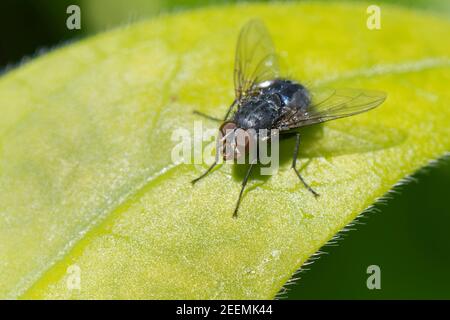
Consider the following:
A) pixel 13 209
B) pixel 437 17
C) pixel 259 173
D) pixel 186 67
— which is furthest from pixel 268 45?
pixel 13 209

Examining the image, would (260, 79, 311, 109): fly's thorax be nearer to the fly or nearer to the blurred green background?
the fly

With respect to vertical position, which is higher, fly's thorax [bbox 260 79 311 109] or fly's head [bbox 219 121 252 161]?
fly's thorax [bbox 260 79 311 109]

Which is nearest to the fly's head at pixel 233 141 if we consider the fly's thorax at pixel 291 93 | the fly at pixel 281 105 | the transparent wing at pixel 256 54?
the fly at pixel 281 105

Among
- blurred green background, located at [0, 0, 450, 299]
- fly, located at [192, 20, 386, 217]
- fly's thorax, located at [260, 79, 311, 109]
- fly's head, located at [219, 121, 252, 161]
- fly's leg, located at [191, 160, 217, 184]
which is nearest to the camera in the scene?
fly's leg, located at [191, 160, 217, 184]

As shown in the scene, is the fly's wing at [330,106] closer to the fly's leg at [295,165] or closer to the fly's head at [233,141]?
the fly's leg at [295,165]

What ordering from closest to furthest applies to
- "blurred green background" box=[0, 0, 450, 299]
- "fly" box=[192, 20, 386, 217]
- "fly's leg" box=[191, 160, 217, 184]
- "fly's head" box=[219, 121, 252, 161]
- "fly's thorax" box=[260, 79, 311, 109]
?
1. "fly's leg" box=[191, 160, 217, 184]
2. "fly's head" box=[219, 121, 252, 161]
3. "fly" box=[192, 20, 386, 217]
4. "fly's thorax" box=[260, 79, 311, 109]
5. "blurred green background" box=[0, 0, 450, 299]

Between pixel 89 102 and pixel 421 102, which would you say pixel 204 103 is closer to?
pixel 89 102

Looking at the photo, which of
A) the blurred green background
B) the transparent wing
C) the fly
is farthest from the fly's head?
the blurred green background
